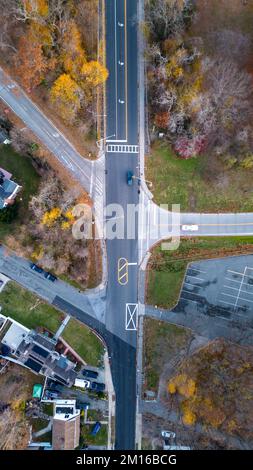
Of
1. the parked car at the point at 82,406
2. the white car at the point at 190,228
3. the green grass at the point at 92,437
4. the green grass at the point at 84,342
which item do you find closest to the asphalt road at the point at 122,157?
the green grass at the point at 84,342

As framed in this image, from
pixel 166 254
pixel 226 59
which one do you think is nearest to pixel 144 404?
pixel 166 254

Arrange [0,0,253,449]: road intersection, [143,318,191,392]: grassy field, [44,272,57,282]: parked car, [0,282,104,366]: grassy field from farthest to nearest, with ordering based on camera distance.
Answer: [0,0,253,449]: road intersection, [44,272,57,282]: parked car, [0,282,104,366]: grassy field, [143,318,191,392]: grassy field

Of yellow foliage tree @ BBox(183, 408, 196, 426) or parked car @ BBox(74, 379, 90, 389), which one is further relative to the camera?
parked car @ BBox(74, 379, 90, 389)

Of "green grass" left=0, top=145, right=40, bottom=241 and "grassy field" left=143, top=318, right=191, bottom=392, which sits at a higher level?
"green grass" left=0, top=145, right=40, bottom=241

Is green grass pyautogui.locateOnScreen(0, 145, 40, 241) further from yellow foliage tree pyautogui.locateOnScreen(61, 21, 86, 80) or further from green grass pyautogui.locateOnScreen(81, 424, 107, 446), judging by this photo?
green grass pyautogui.locateOnScreen(81, 424, 107, 446)

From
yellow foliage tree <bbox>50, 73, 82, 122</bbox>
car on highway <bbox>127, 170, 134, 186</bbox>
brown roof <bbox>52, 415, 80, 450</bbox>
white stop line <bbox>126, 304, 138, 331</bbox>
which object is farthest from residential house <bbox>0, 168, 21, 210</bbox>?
brown roof <bbox>52, 415, 80, 450</bbox>

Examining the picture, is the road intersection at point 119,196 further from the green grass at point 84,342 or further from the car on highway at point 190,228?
the green grass at point 84,342

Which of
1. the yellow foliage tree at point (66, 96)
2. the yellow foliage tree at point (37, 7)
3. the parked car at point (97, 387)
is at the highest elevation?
the yellow foliage tree at point (37, 7)
